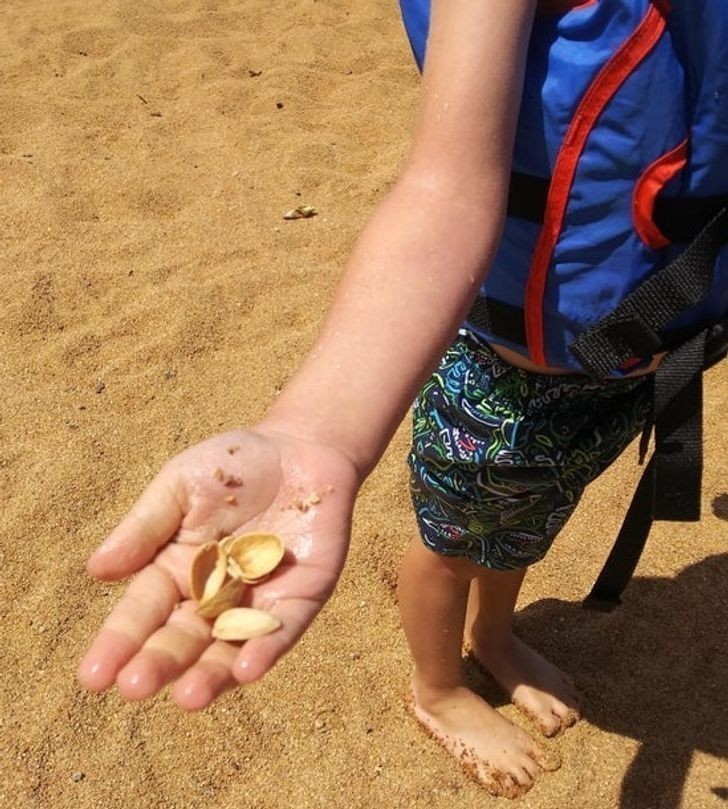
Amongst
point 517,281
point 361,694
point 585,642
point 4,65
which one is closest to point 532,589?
point 585,642

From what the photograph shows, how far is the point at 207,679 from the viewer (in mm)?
940

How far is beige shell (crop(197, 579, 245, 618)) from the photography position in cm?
95

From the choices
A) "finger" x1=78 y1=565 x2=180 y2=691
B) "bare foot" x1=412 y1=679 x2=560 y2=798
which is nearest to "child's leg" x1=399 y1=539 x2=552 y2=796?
"bare foot" x1=412 y1=679 x2=560 y2=798

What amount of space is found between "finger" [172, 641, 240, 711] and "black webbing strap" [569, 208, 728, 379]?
2.04 ft

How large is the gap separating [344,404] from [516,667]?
1.17 meters

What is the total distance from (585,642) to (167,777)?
3.01 ft

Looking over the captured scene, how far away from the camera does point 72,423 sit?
260cm

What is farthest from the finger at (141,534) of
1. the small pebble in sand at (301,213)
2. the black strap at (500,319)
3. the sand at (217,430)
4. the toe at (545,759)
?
the small pebble in sand at (301,213)

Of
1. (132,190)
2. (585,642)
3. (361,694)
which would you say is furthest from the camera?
(132,190)

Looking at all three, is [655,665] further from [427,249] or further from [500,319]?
[427,249]

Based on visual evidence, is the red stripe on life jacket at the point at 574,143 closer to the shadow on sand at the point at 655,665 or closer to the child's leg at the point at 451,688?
the child's leg at the point at 451,688

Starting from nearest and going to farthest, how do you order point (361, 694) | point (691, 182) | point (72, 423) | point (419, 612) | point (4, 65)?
point (691, 182) → point (419, 612) → point (361, 694) → point (72, 423) → point (4, 65)

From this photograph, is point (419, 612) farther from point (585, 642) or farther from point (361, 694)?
point (585, 642)

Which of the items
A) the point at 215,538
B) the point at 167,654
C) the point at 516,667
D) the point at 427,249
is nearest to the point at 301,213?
the point at 516,667
